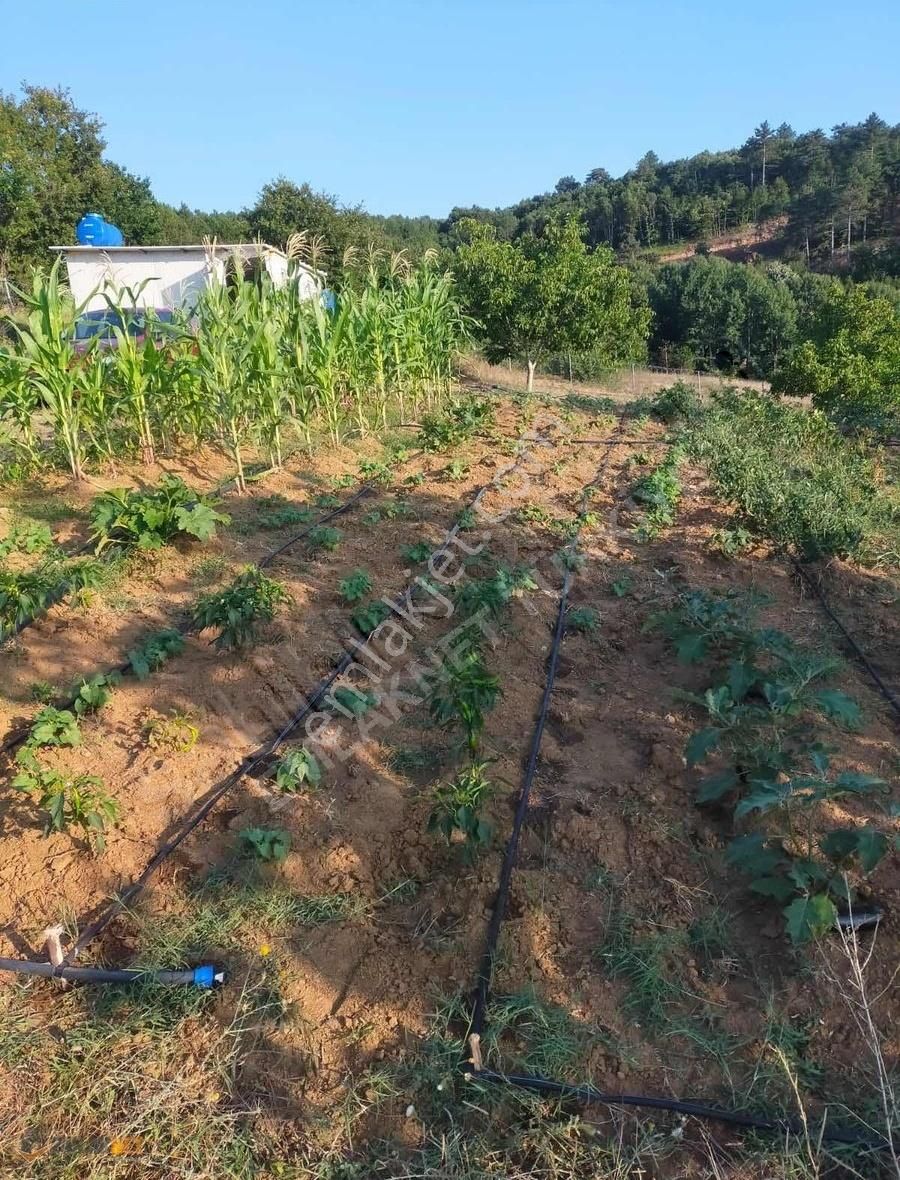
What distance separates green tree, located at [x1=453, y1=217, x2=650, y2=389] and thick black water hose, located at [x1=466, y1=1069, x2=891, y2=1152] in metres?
14.8

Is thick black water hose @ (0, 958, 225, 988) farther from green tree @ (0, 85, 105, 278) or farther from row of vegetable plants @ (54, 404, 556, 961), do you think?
green tree @ (0, 85, 105, 278)

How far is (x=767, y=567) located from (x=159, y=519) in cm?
453

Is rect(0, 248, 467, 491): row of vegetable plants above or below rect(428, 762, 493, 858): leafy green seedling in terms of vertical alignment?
above

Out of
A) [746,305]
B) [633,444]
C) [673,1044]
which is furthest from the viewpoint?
[746,305]

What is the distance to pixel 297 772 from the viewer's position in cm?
321

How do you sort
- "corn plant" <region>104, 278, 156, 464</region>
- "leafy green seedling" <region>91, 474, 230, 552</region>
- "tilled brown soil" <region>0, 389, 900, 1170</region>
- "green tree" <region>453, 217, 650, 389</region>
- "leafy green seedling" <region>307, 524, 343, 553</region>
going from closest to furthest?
"tilled brown soil" <region>0, 389, 900, 1170</region> < "leafy green seedling" <region>91, 474, 230, 552</region> < "leafy green seedling" <region>307, 524, 343, 553</region> < "corn plant" <region>104, 278, 156, 464</region> < "green tree" <region>453, 217, 650, 389</region>

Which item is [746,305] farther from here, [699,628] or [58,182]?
[699,628]

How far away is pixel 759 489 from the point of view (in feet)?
21.4

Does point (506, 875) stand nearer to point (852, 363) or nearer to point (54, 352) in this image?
point (54, 352)

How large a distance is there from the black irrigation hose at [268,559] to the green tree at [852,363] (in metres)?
9.62

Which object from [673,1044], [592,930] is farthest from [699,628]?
[673,1044]

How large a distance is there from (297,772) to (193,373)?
15.9ft

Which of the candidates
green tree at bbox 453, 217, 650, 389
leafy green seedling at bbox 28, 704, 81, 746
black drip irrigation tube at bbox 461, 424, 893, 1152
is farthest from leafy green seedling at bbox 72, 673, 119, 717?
green tree at bbox 453, 217, 650, 389

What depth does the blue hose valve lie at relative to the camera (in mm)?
2412
